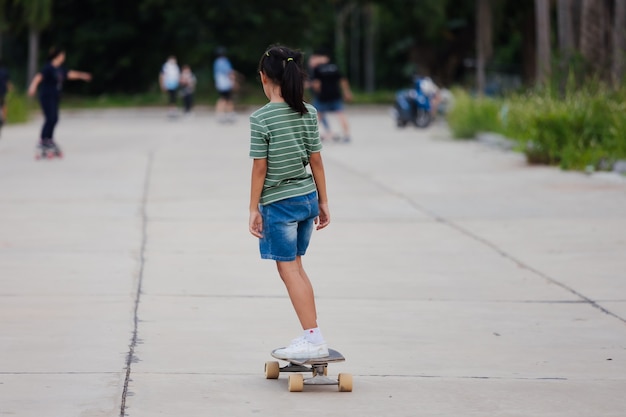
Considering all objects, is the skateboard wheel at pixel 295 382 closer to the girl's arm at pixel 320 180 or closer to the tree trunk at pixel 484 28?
the girl's arm at pixel 320 180

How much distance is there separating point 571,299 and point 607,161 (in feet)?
32.8

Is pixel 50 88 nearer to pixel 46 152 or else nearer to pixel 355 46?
pixel 46 152

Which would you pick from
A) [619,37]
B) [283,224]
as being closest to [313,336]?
[283,224]

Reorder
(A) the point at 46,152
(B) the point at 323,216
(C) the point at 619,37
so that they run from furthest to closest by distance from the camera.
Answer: (C) the point at 619,37, (A) the point at 46,152, (B) the point at 323,216

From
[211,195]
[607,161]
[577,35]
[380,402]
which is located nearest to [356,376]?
[380,402]

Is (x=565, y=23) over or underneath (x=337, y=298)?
over

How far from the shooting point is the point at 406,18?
157 ft

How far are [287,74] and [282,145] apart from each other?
0.35 m

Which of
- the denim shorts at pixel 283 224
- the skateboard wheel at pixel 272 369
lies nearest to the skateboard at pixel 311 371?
the skateboard wheel at pixel 272 369

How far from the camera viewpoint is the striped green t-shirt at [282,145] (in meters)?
6.22

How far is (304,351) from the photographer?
6238mm

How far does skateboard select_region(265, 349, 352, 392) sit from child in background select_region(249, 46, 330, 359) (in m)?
0.04

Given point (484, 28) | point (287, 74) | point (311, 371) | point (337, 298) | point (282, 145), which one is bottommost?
point (484, 28)

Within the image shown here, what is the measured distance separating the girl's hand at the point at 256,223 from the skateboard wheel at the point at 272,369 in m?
0.65
